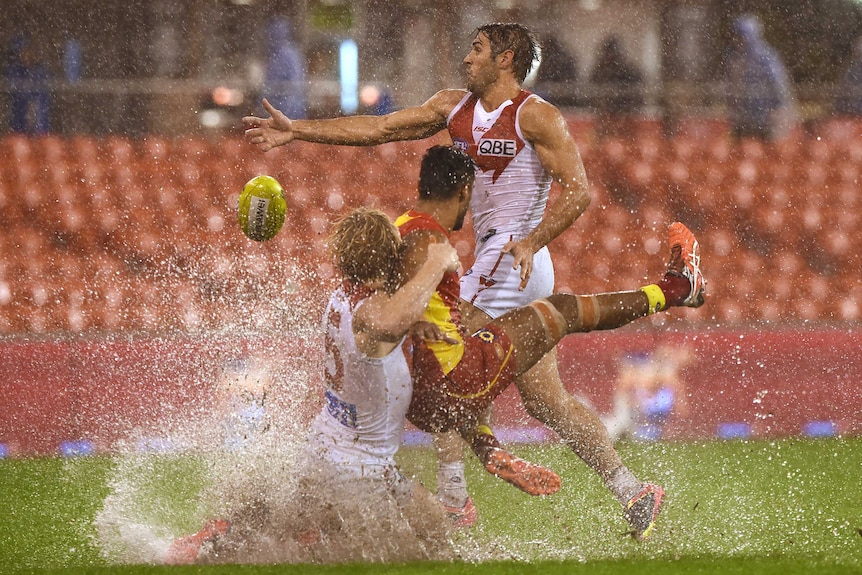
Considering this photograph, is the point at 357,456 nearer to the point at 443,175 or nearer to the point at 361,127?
the point at 443,175

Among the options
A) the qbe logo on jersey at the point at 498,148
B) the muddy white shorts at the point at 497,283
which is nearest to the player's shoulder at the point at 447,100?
the qbe logo on jersey at the point at 498,148

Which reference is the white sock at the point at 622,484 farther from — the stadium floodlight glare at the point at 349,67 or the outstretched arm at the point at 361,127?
the stadium floodlight glare at the point at 349,67

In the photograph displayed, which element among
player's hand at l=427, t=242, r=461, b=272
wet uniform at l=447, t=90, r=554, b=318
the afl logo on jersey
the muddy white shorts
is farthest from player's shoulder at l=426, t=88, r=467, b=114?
player's hand at l=427, t=242, r=461, b=272

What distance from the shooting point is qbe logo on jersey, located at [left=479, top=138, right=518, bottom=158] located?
5438mm

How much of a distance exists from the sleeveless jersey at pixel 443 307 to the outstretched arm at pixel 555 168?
28 centimetres

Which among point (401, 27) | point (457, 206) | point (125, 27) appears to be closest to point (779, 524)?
point (457, 206)

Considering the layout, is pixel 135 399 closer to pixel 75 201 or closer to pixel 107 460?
pixel 107 460

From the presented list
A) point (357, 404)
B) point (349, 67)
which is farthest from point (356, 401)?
point (349, 67)

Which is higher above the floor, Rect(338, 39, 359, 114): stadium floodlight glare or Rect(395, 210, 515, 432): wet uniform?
Rect(338, 39, 359, 114): stadium floodlight glare

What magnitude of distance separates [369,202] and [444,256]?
4.80 m

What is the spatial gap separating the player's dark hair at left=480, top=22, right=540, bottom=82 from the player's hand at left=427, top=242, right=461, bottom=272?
3.82 ft

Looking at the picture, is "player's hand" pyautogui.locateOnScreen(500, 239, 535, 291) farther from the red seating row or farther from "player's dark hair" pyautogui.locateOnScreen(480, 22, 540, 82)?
the red seating row

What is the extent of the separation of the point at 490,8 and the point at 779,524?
23.5 ft

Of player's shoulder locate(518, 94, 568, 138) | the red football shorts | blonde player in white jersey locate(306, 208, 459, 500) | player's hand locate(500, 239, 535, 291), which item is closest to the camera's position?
blonde player in white jersey locate(306, 208, 459, 500)
